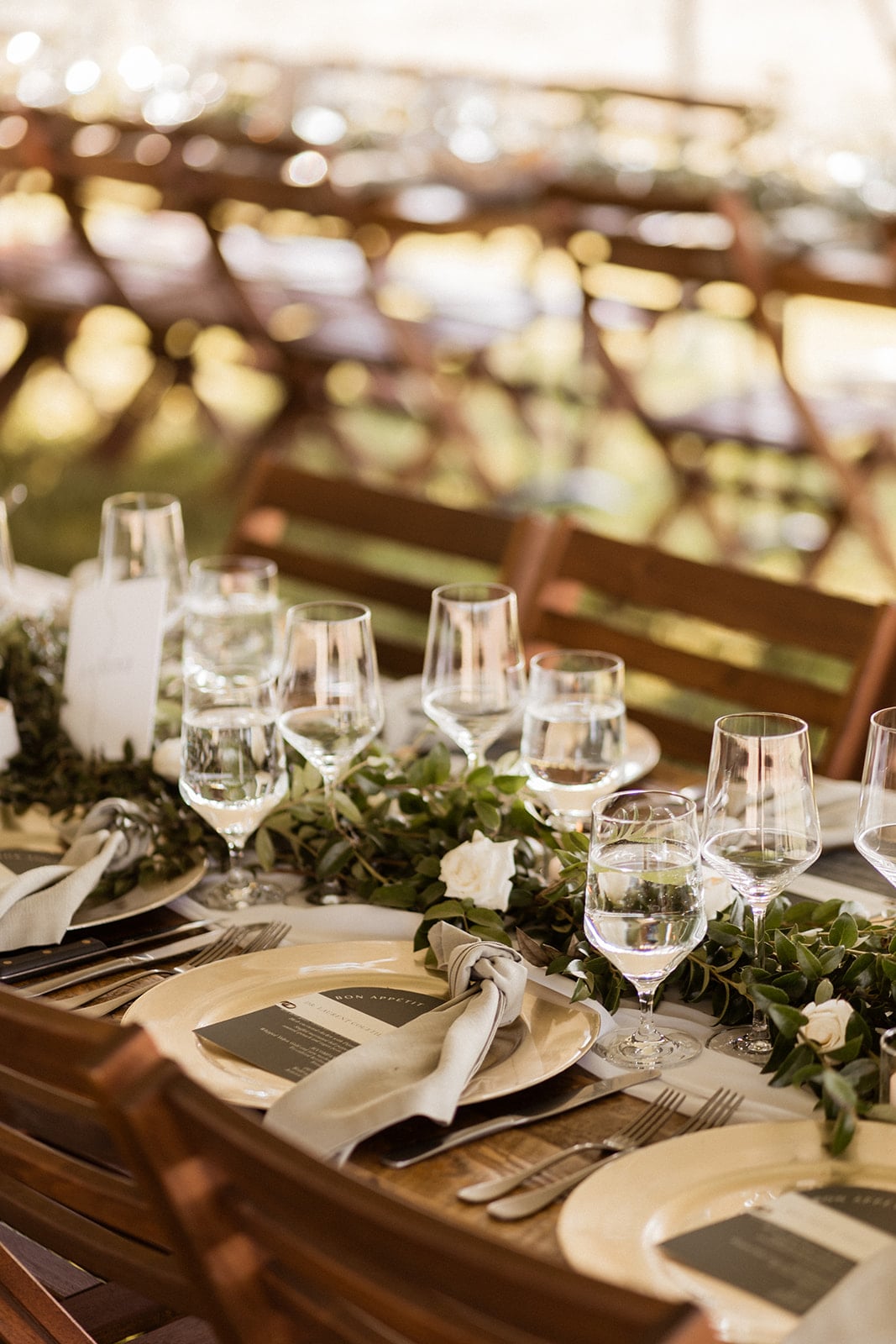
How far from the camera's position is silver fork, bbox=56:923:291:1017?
1.20m

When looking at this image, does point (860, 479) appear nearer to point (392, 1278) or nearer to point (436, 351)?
point (436, 351)

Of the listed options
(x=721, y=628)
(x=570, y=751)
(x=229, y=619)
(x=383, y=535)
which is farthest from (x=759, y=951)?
(x=383, y=535)

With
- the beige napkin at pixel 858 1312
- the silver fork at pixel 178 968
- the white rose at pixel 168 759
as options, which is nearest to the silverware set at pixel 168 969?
the silver fork at pixel 178 968

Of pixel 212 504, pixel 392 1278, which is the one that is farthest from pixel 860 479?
pixel 392 1278

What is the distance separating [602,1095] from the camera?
1.08m

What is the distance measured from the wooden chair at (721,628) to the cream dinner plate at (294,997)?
0.83m

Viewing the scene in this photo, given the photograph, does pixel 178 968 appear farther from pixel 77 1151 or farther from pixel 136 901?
pixel 77 1151

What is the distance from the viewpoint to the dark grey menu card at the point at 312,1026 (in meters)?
1.12

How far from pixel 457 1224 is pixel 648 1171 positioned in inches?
12.4

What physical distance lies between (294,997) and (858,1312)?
0.52 meters

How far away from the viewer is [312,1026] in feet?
3.81

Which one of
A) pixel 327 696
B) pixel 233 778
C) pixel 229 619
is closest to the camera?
pixel 233 778

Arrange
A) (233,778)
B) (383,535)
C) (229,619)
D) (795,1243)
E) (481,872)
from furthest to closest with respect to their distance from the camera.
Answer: (383,535) < (229,619) < (233,778) < (481,872) < (795,1243)

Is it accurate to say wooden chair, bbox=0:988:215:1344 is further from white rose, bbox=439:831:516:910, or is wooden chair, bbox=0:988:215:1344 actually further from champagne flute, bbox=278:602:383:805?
champagne flute, bbox=278:602:383:805
